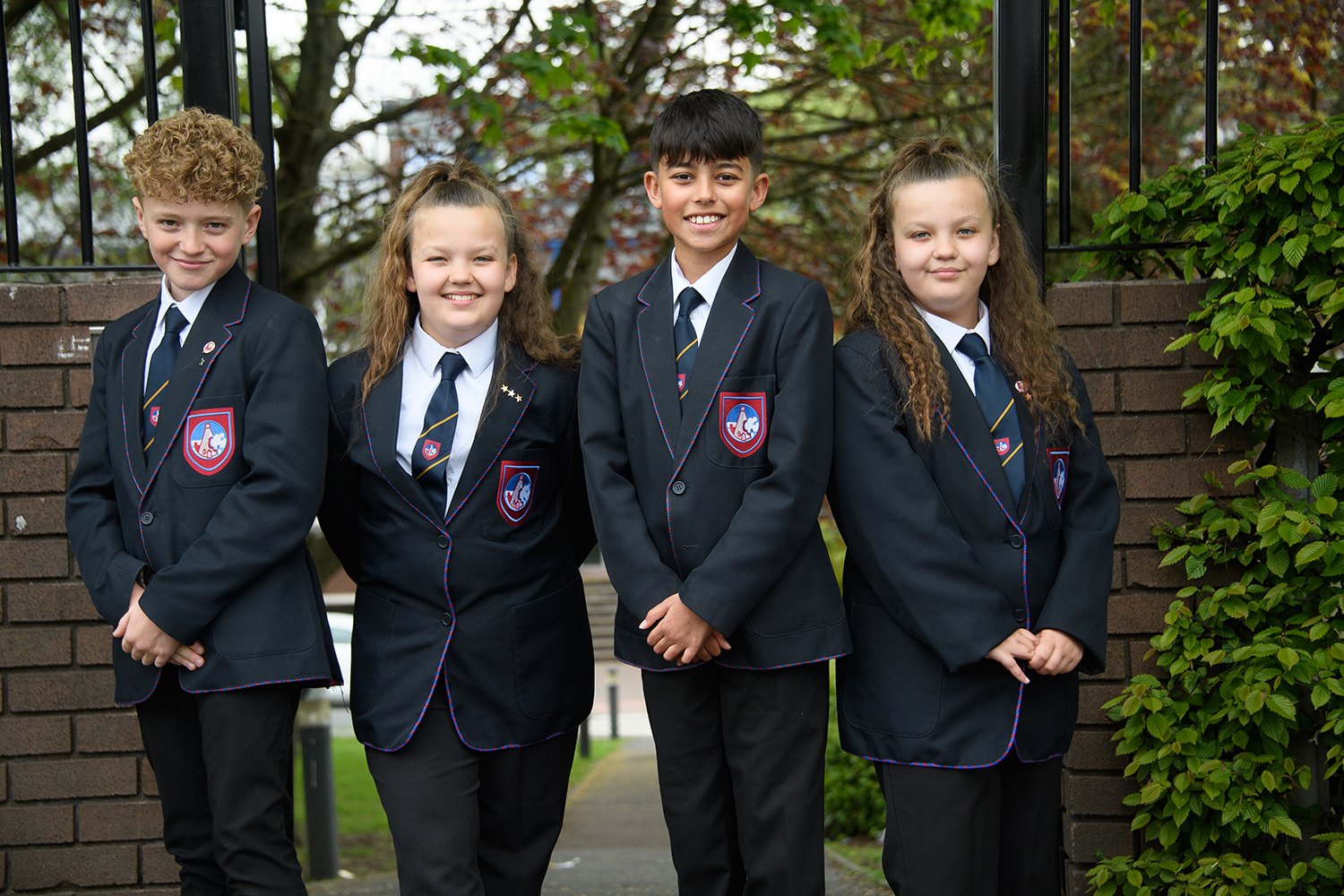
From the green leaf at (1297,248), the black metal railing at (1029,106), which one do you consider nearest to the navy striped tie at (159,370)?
the black metal railing at (1029,106)

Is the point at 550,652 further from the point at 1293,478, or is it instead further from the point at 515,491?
→ the point at 1293,478

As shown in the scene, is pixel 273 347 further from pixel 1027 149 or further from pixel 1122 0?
pixel 1122 0

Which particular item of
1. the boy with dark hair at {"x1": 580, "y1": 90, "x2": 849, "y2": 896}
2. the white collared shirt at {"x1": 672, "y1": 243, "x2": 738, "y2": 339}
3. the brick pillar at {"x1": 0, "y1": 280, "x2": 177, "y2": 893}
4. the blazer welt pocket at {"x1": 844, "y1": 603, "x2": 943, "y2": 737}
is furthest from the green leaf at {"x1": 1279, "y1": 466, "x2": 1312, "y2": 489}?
the brick pillar at {"x1": 0, "y1": 280, "x2": 177, "y2": 893}

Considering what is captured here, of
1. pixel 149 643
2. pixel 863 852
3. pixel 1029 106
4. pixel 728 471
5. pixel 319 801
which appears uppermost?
pixel 1029 106

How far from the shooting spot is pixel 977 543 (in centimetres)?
244

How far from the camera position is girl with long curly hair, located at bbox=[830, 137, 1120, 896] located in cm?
238

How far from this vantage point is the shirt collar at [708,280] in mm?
2570

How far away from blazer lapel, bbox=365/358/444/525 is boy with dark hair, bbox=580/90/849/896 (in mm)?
391

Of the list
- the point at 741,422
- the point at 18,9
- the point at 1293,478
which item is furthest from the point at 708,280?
the point at 18,9

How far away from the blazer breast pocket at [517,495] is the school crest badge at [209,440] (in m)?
0.58

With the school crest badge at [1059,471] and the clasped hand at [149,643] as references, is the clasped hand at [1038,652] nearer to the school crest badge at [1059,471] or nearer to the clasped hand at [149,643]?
the school crest badge at [1059,471]

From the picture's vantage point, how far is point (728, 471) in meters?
2.43

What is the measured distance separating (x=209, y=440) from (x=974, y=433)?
5.60ft

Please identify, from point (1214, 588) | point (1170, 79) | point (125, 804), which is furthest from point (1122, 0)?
point (125, 804)
